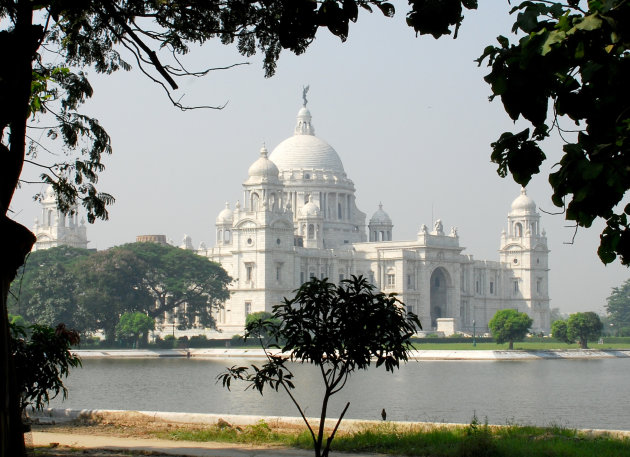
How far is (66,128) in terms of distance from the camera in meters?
15.3

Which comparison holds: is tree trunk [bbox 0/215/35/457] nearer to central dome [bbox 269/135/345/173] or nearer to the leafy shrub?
the leafy shrub

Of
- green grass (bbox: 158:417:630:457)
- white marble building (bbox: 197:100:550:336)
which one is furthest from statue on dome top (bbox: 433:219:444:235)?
green grass (bbox: 158:417:630:457)

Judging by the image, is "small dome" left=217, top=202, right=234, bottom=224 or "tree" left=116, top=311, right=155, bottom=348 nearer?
"tree" left=116, top=311, right=155, bottom=348

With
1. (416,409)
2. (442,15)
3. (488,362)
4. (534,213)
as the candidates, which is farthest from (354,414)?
(534,213)

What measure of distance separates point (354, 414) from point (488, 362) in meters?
32.7

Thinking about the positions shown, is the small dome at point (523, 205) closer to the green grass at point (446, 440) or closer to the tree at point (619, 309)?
the tree at point (619, 309)

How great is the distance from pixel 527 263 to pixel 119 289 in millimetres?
48355

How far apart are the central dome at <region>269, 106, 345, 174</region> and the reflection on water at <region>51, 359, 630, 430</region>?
51.7 metres

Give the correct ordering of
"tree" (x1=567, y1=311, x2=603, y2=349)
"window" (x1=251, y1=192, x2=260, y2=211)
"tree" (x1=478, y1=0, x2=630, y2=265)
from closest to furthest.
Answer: "tree" (x1=478, y1=0, x2=630, y2=265), "tree" (x1=567, y1=311, x2=603, y2=349), "window" (x1=251, y1=192, x2=260, y2=211)

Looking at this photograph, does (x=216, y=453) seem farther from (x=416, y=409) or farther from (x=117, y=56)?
(x=416, y=409)

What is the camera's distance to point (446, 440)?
14766 mm

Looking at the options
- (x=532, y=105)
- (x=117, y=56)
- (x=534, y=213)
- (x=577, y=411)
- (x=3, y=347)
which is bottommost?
(x=577, y=411)

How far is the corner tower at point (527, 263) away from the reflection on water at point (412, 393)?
5150 centimetres

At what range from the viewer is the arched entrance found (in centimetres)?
9894
